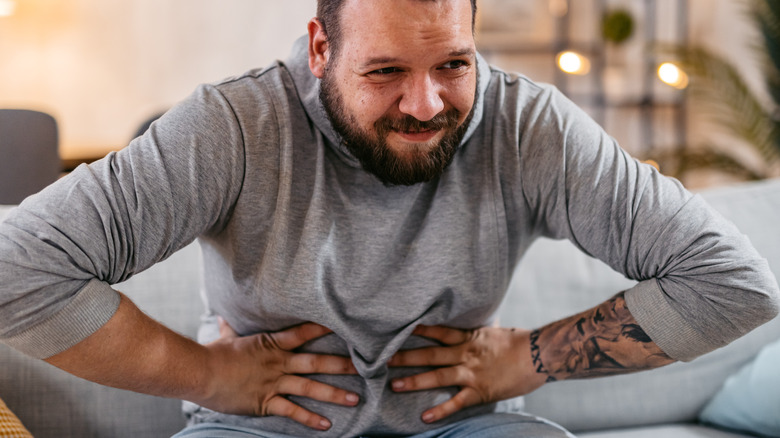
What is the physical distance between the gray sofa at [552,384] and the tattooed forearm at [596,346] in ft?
0.95

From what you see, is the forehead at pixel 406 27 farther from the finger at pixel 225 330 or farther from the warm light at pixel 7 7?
the warm light at pixel 7 7

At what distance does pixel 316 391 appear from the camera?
108 cm

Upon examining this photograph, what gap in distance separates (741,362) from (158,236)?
1.21 meters

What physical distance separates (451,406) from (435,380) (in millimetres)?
49

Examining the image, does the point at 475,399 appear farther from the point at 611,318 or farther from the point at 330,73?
the point at 330,73

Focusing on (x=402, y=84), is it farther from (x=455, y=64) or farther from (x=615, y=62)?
(x=615, y=62)

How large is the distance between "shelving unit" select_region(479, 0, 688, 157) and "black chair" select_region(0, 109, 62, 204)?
287 centimetres

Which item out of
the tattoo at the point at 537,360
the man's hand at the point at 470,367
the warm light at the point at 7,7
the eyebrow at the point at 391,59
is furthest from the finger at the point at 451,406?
the warm light at the point at 7,7

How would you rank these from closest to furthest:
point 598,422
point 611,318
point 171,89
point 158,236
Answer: point 158,236
point 611,318
point 598,422
point 171,89

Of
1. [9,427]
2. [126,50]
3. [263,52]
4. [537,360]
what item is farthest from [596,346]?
[126,50]

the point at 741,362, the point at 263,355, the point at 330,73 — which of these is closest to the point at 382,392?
the point at 263,355

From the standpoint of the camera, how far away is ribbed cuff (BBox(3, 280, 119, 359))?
0.88 m

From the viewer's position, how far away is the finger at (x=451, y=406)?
3.62ft

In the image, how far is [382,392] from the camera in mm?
1096
